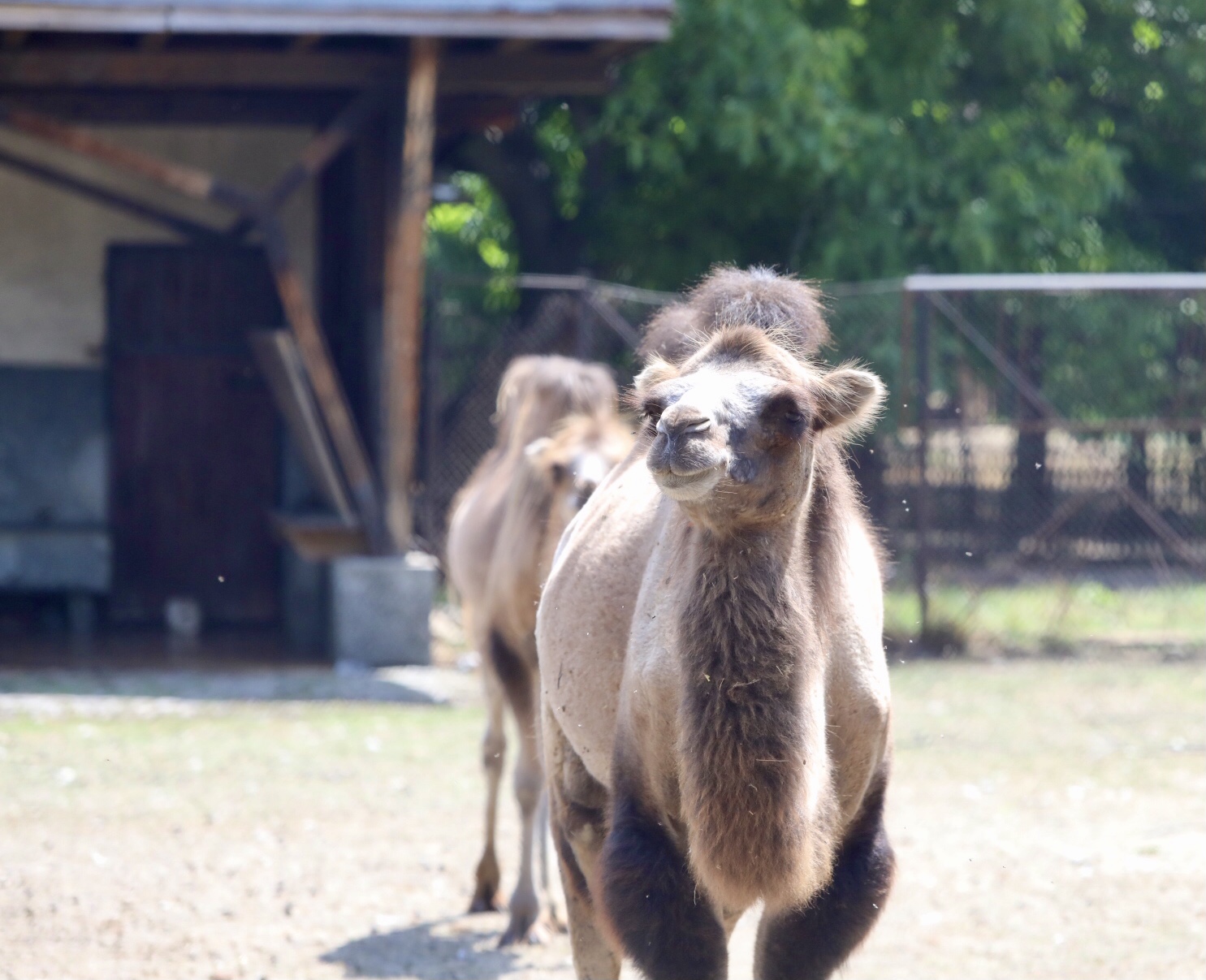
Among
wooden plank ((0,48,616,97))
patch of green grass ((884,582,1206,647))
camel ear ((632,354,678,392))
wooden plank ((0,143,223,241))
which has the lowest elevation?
patch of green grass ((884,582,1206,647))

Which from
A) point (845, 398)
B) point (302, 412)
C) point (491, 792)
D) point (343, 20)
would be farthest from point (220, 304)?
point (845, 398)

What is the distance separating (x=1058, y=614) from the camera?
12219mm

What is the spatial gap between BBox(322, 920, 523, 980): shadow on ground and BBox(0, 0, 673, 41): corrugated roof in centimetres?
583

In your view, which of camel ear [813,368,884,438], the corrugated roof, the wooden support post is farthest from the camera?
the wooden support post

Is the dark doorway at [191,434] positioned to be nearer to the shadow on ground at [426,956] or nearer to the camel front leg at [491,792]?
the camel front leg at [491,792]

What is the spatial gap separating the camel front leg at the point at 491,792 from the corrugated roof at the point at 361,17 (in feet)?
15.4

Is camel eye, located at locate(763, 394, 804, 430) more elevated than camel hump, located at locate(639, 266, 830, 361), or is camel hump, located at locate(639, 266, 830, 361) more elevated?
camel hump, located at locate(639, 266, 830, 361)

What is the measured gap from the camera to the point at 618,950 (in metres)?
3.56

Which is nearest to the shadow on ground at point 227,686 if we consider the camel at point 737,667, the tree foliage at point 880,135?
the tree foliage at point 880,135

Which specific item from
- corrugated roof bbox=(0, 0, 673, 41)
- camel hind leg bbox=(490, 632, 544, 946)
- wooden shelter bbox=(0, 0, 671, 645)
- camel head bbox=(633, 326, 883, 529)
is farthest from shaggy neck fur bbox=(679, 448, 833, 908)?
wooden shelter bbox=(0, 0, 671, 645)

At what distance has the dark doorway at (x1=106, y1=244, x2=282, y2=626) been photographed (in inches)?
476

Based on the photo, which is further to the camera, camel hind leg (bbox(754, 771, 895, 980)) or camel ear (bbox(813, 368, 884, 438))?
camel hind leg (bbox(754, 771, 895, 980))

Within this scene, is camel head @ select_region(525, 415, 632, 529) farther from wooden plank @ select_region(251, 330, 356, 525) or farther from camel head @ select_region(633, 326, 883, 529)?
wooden plank @ select_region(251, 330, 356, 525)

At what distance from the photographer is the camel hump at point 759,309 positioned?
3859 mm
